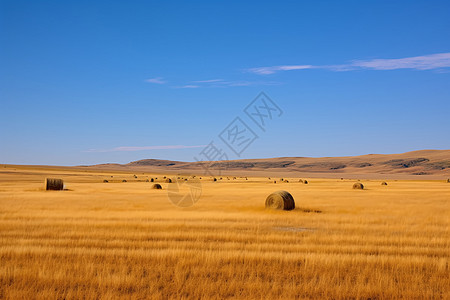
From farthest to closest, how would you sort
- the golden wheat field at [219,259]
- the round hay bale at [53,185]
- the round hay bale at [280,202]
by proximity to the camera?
1. the round hay bale at [53,185]
2. the round hay bale at [280,202]
3. the golden wheat field at [219,259]

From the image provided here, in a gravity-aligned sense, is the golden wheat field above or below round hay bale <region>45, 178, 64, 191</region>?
below

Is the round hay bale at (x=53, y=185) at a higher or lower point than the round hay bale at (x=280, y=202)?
higher

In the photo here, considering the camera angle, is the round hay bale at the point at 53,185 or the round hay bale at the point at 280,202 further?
the round hay bale at the point at 53,185

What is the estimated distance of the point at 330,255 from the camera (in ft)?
37.6

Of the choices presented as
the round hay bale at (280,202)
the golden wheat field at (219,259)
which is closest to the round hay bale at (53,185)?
the golden wheat field at (219,259)

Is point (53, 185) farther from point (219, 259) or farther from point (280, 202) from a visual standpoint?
point (219, 259)

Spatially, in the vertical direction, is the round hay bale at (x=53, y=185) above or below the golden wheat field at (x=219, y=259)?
above

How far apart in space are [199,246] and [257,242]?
202 cm

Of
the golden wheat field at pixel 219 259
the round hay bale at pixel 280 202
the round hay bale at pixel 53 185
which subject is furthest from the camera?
the round hay bale at pixel 53 185

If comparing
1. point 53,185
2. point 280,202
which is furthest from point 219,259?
point 53,185

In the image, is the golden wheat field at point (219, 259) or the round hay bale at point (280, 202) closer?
the golden wheat field at point (219, 259)

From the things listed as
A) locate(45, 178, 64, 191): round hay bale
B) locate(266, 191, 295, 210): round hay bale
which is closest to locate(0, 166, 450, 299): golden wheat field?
locate(266, 191, 295, 210): round hay bale

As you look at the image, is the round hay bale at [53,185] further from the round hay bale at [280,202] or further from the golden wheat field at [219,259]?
the round hay bale at [280,202]

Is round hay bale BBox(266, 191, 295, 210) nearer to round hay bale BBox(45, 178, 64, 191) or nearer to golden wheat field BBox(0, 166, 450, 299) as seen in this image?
golden wheat field BBox(0, 166, 450, 299)
